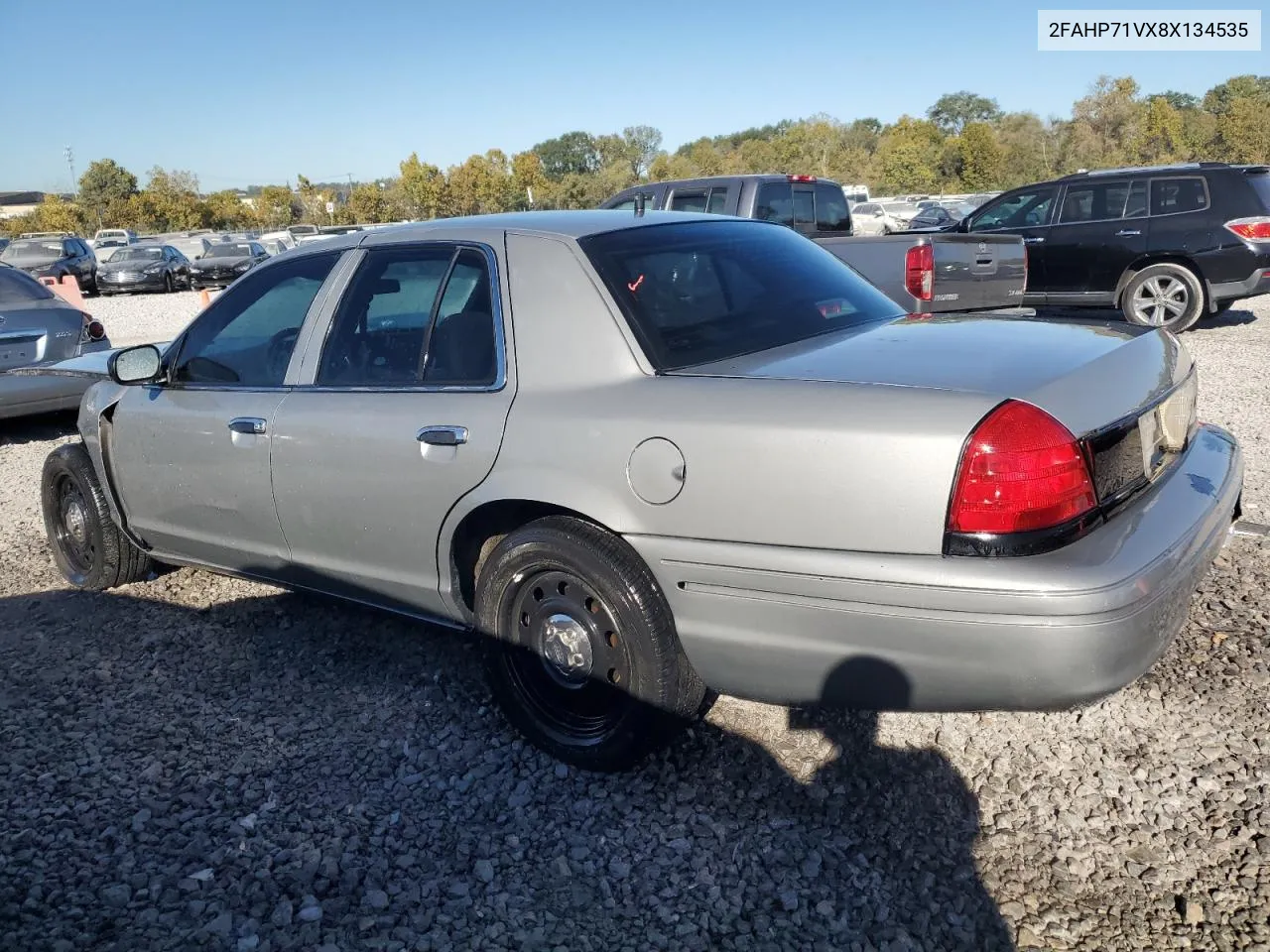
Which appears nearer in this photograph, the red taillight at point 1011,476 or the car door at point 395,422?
the red taillight at point 1011,476

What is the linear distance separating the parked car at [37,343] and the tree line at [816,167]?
33.5 meters

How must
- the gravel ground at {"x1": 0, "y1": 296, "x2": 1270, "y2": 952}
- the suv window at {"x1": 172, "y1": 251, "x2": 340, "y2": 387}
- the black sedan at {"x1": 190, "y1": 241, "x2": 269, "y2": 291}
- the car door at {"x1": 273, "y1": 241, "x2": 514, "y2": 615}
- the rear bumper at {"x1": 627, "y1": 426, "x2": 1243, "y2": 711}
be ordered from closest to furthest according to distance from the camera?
the rear bumper at {"x1": 627, "y1": 426, "x2": 1243, "y2": 711}
the gravel ground at {"x1": 0, "y1": 296, "x2": 1270, "y2": 952}
the car door at {"x1": 273, "y1": 241, "x2": 514, "y2": 615}
the suv window at {"x1": 172, "y1": 251, "x2": 340, "y2": 387}
the black sedan at {"x1": 190, "y1": 241, "x2": 269, "y2": 291}

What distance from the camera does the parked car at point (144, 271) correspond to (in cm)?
2612

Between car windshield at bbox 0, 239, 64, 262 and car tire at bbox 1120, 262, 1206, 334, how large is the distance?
24.5m

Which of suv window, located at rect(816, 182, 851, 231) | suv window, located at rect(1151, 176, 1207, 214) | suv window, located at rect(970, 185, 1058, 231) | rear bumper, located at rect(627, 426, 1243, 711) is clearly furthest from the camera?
suv window, located at rect(970, 185, 1058, 231)

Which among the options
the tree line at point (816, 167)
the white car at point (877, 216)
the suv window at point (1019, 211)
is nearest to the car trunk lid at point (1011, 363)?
the suv window at point (1019, 211)

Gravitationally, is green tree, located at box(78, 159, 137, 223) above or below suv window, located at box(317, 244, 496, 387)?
above

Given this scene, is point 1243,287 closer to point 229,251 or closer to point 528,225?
point 528,225

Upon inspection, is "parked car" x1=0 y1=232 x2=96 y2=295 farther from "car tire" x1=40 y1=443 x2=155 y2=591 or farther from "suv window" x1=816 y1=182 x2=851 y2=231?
"car tire" x1=40 y1=443 x2=155 y2=591

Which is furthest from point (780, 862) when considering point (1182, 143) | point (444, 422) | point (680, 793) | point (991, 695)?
point (1182, 143)

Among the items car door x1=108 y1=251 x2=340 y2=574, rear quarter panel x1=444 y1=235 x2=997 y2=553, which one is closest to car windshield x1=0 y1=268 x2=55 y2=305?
car door x1=108 y1=251 x2=340 y2=574

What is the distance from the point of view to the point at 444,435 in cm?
313

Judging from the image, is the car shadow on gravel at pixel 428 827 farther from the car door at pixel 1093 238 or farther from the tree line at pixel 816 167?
the tree line at pixel 816 167

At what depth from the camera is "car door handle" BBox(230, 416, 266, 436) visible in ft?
12.2
